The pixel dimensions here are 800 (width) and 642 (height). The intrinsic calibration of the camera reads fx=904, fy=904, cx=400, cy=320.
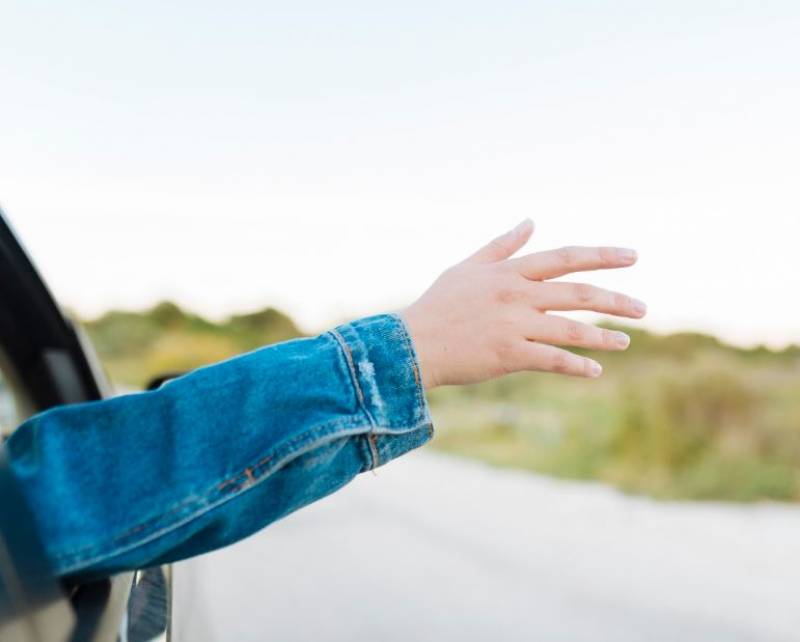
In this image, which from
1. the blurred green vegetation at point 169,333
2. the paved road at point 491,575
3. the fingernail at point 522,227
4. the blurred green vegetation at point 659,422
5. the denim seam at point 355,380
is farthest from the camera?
the blurred green vegetation at point 169,333

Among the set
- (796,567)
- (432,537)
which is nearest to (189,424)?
(432,537)

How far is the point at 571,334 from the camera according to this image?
1.22m

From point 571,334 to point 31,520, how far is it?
70 centimetres

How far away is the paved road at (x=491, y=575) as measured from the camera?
3826 mm

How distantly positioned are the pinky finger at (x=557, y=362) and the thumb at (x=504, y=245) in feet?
0.48

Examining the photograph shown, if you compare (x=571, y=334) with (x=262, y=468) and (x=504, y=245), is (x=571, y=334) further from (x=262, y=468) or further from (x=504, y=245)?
(x=262, y=468)

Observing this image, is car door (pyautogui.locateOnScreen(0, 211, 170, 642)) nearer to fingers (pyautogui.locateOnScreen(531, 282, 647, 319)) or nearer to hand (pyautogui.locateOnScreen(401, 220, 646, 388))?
hand (pyautogui.locateOnScreen(401, 220, 646, 388))

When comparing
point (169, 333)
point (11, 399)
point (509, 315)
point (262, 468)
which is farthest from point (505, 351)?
point (169, 333)

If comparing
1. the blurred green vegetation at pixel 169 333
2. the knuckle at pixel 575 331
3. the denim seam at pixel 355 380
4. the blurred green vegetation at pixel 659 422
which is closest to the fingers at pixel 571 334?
the knuckle at pixel 575 331

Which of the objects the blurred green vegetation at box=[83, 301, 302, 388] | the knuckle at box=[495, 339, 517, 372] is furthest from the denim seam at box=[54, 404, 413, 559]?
the blurred green vegetation at box=[83, 301, 302, 388]

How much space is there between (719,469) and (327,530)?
6.06m

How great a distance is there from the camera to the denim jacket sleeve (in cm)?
99

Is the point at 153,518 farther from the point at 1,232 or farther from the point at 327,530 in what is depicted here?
the point at 327,530

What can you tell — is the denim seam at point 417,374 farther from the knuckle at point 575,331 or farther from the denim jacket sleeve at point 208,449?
the knuckle at point 575,331
